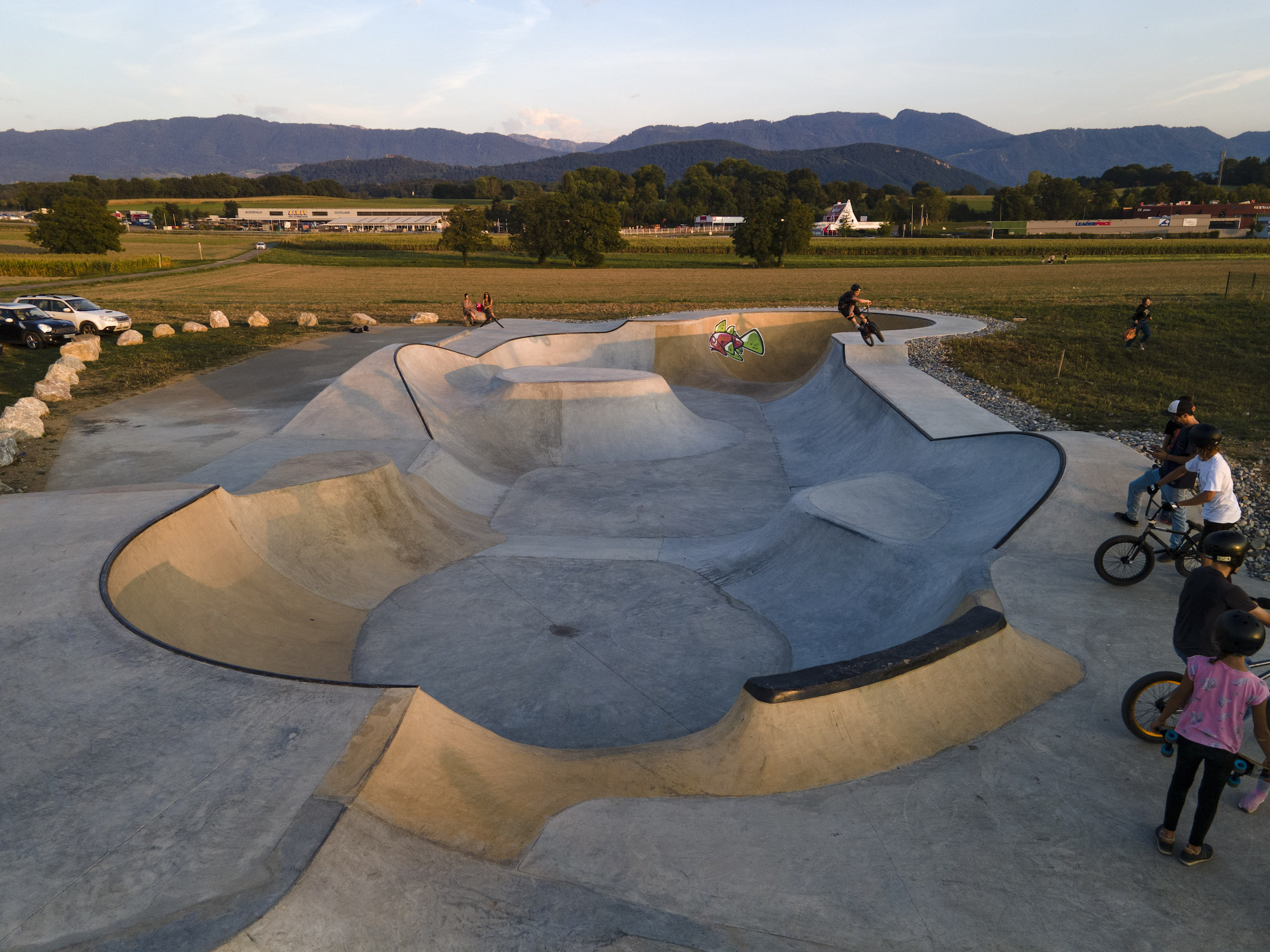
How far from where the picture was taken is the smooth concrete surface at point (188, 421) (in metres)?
13.6

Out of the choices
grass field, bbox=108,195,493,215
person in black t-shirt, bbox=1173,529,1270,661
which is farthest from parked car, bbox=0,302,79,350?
grass field, bbox=108,195,493,215

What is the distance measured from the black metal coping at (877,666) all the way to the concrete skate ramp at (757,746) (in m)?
0.01

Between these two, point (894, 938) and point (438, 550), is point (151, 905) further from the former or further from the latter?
point (438, 550)

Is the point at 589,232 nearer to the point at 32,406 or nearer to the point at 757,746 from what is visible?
the point at 32,406

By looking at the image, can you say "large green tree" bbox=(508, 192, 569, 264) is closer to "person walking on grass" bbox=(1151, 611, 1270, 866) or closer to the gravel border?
the gravel border

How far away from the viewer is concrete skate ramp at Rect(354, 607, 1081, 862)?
4.83m

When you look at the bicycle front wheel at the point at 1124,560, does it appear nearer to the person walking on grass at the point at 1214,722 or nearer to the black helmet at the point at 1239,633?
the person walking on grass at the point at 1214,722

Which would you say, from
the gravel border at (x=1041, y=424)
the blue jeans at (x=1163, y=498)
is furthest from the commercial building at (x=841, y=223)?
the blue jeans at (x=1163, y=498)

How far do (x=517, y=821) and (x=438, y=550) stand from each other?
717 cm

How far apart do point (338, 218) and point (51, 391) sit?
181331 mm

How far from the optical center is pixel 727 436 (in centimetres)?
1828

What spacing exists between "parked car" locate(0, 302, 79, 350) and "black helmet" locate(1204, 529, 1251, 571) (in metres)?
33.4

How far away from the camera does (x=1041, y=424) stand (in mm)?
15219

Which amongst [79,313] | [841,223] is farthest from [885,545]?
[841,223]
